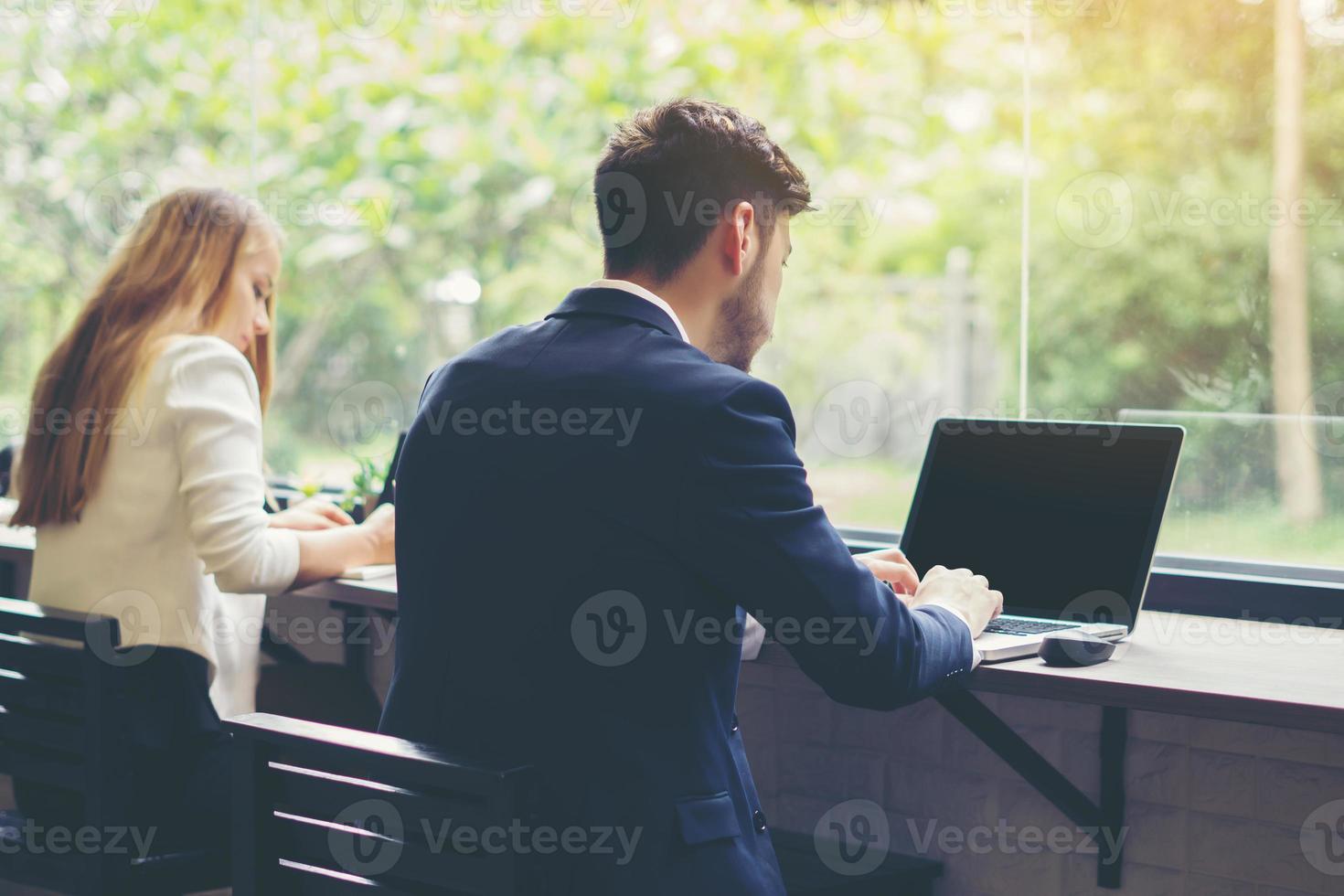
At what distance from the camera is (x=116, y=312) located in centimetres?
188

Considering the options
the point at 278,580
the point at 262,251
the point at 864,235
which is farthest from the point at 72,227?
the point at 864,235

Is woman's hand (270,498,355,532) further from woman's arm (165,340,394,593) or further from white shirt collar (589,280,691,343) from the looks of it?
white shirt collar (589,280,691,343)

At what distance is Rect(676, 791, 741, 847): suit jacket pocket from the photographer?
1100 millimetres

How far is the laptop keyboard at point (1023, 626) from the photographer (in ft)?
5.14

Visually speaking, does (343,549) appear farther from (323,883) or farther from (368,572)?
(323,883)

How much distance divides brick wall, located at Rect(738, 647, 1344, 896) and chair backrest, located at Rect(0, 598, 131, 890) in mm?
774

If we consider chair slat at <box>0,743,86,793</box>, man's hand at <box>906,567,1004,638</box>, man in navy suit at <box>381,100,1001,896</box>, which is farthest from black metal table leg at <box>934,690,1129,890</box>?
chair slat at <box>0,743,86,793</box>

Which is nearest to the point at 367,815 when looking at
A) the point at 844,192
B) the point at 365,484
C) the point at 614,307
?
the point at 614,307

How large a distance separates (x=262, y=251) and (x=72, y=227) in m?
2.32

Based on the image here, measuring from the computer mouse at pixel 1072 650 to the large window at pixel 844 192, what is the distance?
0.62m

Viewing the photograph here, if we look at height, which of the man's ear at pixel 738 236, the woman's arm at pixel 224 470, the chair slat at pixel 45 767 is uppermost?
the man's ear at pixel 738 236

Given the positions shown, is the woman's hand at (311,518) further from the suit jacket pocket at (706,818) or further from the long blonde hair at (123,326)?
the suit jacket pocket at (706,818)

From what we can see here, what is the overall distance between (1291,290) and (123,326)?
176cm

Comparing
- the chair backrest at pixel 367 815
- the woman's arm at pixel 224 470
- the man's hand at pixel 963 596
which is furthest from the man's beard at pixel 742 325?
the woman's arm at pixel 224 470
